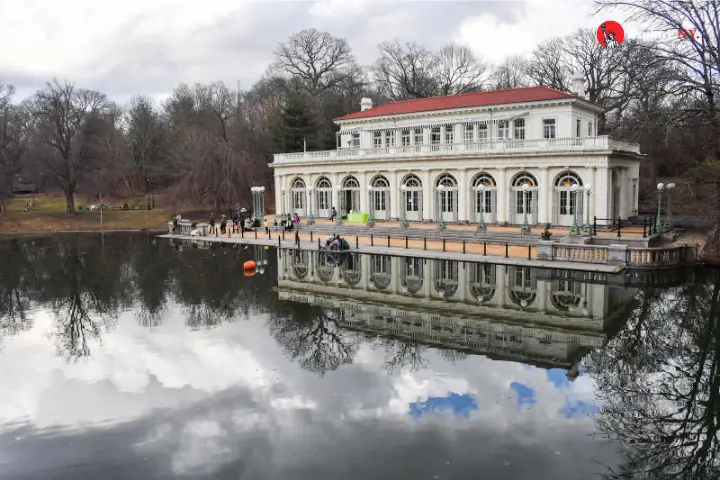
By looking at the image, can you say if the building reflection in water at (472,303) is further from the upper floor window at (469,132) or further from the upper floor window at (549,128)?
→ the upper floor window at (469,132)

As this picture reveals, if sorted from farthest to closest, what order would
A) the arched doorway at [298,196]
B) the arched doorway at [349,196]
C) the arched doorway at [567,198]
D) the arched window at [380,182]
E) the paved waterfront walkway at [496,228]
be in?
the arched doorway at [298,196], the arched doorway at [349,196], the arched window at [380,182], the arched doorway at [567,198], the paved waterfront walkway at [496,228]

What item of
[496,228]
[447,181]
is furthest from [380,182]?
[496,228]

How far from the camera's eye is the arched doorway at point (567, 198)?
34.9 m

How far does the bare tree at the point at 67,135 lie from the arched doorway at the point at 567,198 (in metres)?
46.7

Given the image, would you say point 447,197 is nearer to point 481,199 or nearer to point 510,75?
point 481,199

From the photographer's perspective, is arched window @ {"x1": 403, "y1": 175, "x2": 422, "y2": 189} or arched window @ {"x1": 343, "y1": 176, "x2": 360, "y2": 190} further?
arched window @ {"x1": 343, "y1": 176, "x2": 360, "y2": 190}

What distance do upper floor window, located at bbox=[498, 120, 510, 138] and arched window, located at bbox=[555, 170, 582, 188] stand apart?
5.59 meters

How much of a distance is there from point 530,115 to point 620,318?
78.4ft

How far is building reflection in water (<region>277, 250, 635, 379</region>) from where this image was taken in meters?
15.2

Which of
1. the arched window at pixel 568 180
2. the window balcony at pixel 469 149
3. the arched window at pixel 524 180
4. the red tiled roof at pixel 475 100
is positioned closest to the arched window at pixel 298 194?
the window balcony at pixel 469 149

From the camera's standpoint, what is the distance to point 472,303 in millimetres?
19609

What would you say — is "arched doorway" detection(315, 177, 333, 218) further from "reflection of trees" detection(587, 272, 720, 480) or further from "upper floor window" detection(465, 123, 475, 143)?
"reflection of trees" detection(587, 272, 720, 480)

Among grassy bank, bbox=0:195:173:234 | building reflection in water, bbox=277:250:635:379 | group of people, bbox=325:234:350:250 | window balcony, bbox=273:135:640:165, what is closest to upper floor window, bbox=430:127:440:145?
window balcony, bbox=273:135:640:165

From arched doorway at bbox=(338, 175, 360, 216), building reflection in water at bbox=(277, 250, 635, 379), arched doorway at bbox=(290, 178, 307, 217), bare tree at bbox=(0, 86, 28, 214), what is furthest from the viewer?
bare tree at bbox=(0, 86, 28, 214)
